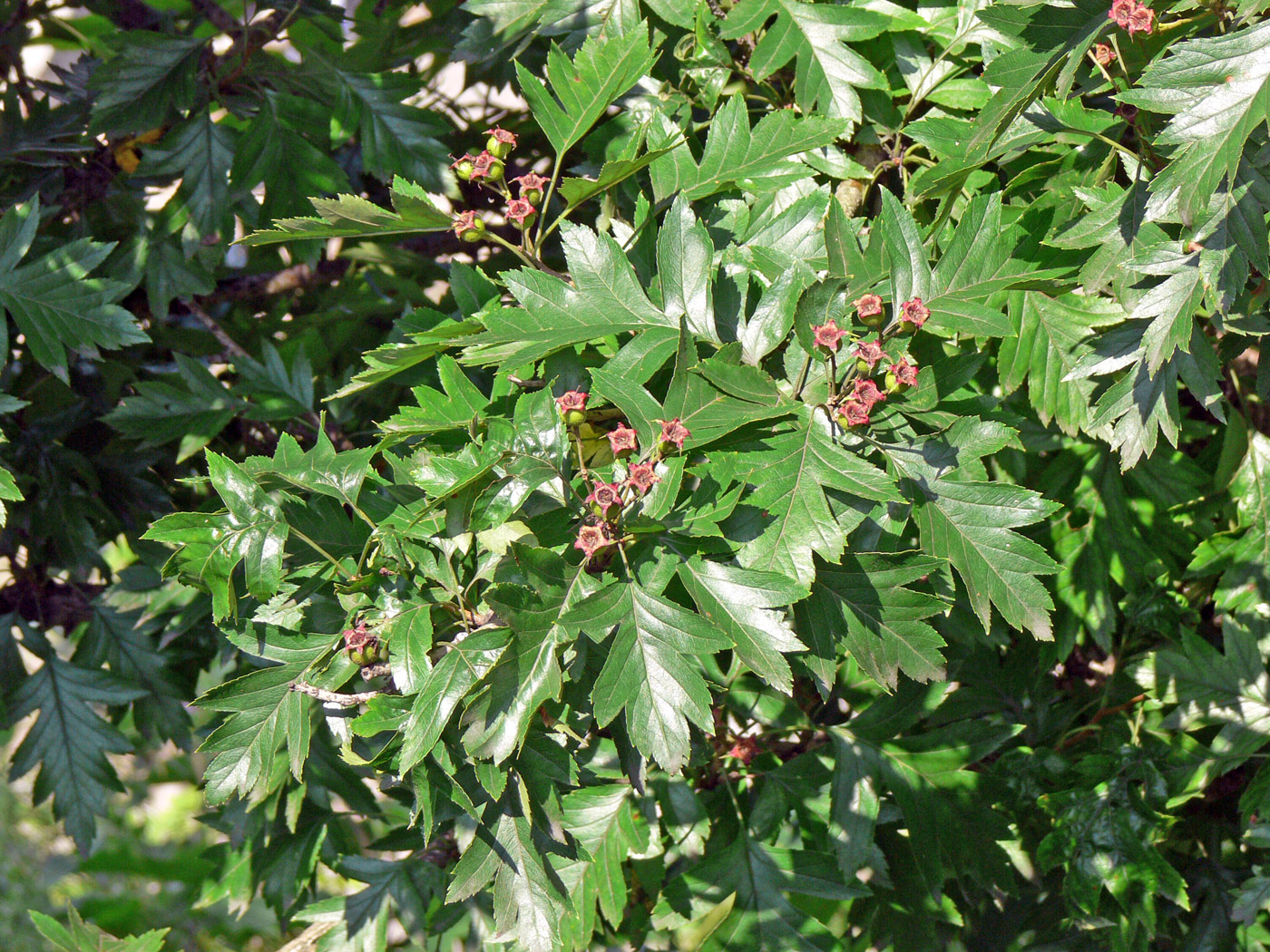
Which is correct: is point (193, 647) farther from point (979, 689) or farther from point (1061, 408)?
point (1061, 408)

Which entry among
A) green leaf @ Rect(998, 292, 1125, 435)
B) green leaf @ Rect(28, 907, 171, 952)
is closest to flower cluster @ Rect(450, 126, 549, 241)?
green leaf @ Rect(998, 292, 1125, 435)

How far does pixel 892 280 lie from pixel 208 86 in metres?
1.20

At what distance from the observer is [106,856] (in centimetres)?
337

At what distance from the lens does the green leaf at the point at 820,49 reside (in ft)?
3.89

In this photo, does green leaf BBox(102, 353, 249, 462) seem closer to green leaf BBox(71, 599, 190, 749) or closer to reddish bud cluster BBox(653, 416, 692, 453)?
green leaf BBox(71, 599, 190, 749)

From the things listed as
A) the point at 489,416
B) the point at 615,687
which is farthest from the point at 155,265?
the point at 615,687

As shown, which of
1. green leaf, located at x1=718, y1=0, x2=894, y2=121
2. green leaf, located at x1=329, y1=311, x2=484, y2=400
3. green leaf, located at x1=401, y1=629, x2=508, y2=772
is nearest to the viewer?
green leaf, located at x1=401, y1=629, x2=508, y2=772

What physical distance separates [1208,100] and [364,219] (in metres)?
0.79

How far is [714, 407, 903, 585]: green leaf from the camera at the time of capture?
2.82 ft

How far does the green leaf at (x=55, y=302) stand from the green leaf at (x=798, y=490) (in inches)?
38.1

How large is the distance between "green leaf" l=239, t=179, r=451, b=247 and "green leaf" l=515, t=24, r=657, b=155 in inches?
7.0

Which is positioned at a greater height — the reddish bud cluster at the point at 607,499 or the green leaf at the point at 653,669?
the reddish bud cluster at the point at 607,499

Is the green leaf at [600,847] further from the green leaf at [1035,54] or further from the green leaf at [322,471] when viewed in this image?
the green leaf at [1035,54]

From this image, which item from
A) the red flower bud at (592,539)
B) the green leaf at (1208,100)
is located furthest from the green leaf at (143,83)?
the green leaf at (1208,100)
